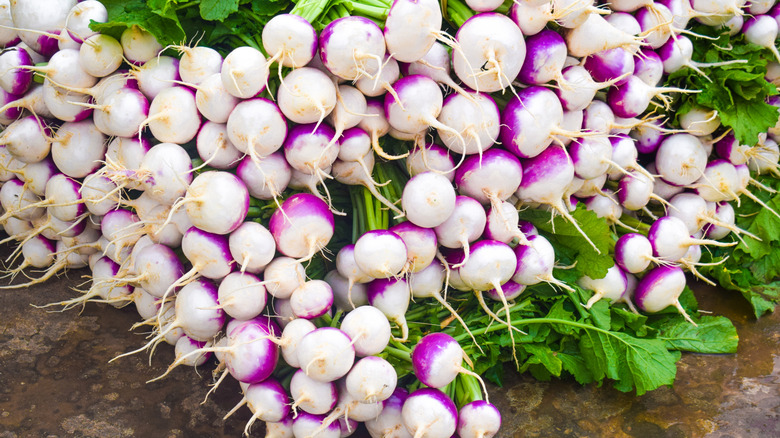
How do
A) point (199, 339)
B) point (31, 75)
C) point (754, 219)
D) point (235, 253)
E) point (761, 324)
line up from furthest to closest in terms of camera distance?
1. point (754, 219)
2. point (761, 324)
3. point (31, 75)
4. point (199, 339)
5. point (235, 253)

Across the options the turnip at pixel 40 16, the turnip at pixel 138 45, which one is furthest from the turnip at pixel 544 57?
the turnip at pixel 40 16

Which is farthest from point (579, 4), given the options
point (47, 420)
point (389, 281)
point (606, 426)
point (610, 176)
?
point (47, 420)

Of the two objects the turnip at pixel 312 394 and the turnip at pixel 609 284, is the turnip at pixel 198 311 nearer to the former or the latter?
the turnip at pixel 312 394

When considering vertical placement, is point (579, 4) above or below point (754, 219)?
above

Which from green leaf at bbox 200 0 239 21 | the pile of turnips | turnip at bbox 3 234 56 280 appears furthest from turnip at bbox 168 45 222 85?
turnip at bbox 3 234 56 280

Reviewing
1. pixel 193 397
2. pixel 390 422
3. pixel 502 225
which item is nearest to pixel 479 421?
pixel 390 422

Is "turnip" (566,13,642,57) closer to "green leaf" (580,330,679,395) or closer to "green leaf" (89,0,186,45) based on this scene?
"green leaf" (580,330,679,395)

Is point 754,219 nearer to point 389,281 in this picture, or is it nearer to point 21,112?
point 389,281
